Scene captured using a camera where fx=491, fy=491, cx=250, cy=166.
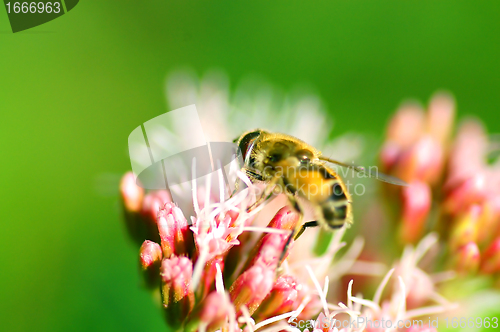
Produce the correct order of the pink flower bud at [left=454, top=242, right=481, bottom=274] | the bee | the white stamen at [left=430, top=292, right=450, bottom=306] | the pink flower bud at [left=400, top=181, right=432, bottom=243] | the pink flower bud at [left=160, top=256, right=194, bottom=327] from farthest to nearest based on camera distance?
the pink flower bud at [left=400, top=181, right=432, bottom=243] → the pink flower bud at [left=454, top=242, right=481, bottom=274] → the white stamen at [left=430, top=292, right=450, bottom=306] → the bee → the pink flower bud at [left=160, top=256, right=194, bottom=327]

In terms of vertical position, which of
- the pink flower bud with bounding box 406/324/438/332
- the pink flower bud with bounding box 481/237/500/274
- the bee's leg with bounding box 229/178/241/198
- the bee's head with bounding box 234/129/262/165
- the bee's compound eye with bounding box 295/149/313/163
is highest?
the bee's head with bounding box 234/129/262/165

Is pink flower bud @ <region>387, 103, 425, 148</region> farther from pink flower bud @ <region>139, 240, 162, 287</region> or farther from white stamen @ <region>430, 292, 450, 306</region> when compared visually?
pink flower bud @ <region>139, 240, 162, 287</region>

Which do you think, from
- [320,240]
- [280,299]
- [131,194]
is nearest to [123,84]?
[131,194]

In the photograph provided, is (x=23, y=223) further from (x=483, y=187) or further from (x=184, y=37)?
(x=483, y=187)


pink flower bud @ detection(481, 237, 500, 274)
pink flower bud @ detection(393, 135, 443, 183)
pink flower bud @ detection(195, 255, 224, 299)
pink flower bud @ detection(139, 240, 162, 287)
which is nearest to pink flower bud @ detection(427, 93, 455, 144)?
pink flower bud @ detection(393, 135, 443, 183)

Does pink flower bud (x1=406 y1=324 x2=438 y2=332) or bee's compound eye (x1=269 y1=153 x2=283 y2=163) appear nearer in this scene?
pink flower bud (x1=406 y1=324 x2=438 y2=332)

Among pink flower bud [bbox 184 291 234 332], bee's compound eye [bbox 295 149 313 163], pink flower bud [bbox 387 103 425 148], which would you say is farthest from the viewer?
pink flower bud [bbox 387 103 425 148]

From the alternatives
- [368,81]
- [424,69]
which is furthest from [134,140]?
[424,69]

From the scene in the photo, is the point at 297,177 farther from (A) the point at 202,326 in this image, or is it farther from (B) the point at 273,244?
(A) the point at 202,326

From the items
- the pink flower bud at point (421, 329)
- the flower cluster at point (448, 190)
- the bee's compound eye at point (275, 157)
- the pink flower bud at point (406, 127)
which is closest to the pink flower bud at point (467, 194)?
the flower cluster at point (448, 190)
